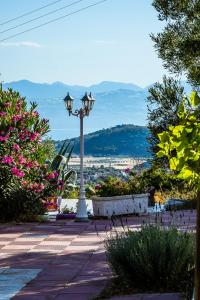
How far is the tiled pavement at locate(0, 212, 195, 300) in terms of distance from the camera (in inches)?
293

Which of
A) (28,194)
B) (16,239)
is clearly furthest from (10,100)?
(16,239)

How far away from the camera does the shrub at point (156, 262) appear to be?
7.09 metres

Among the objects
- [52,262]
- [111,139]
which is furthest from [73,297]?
[111,139]

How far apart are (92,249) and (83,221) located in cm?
401

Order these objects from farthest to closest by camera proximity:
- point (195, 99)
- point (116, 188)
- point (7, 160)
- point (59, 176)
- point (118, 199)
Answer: point (59, 176) < point (116, 188) < point (118, 199) < point (7, 160) < point (195, 99)

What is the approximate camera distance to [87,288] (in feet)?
24.5

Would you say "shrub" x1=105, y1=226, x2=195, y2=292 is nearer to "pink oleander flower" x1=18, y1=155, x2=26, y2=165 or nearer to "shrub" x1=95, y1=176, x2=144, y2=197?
"pink oleander flower" x1=18, y1=155, x2=26, y2=165

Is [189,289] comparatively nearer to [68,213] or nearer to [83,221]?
[83,221]

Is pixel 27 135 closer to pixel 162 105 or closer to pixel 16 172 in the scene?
pixel 16 172

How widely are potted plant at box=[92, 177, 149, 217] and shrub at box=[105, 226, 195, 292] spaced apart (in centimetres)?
687

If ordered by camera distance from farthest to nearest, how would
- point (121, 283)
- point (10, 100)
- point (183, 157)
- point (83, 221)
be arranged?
point (10, 100), point (83, 221), point (121, 283), point (183, 157)

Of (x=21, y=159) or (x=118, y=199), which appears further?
(x=118, y=199)

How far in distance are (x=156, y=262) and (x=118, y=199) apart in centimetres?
798

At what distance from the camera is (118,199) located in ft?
49.6
